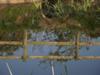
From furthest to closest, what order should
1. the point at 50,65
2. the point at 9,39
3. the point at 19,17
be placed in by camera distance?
the point at 19,17 → the point at 9,39 → the point at 50,65

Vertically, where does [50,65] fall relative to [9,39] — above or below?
below

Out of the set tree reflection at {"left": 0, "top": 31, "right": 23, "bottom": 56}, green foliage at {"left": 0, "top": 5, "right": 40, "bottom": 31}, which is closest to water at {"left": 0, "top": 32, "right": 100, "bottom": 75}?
tree reflection at {"left": 0, "top": 31, "right": 23, "bottom": 56}

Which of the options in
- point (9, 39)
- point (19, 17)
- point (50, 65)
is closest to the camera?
point (50, 65)

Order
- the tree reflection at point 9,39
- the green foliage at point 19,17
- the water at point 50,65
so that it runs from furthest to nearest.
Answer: the green foliage at point 19,17 → the tree reflection at point 9,39 → the water at point 50,65

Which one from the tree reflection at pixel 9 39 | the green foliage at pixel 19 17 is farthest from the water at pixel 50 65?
the green foliage at pixel 19 17

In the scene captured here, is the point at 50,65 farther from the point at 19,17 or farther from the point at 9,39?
the point at 19,17

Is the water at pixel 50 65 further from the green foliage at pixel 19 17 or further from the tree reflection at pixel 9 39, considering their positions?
the green foliage at pixel 19 17

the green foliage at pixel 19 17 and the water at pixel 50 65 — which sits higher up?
the green foliage at pixel 19 17

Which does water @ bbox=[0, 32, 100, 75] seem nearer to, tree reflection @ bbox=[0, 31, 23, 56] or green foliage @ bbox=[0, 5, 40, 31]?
tree reflection @ bbox=[0, 31, 23, 56]

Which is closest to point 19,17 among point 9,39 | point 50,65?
point 9,39

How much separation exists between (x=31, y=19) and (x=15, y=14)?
200 mm

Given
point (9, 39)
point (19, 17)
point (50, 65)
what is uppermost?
point (19, 17)

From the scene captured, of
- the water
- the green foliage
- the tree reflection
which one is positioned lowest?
the water

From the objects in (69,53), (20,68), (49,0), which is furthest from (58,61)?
(49,0)
